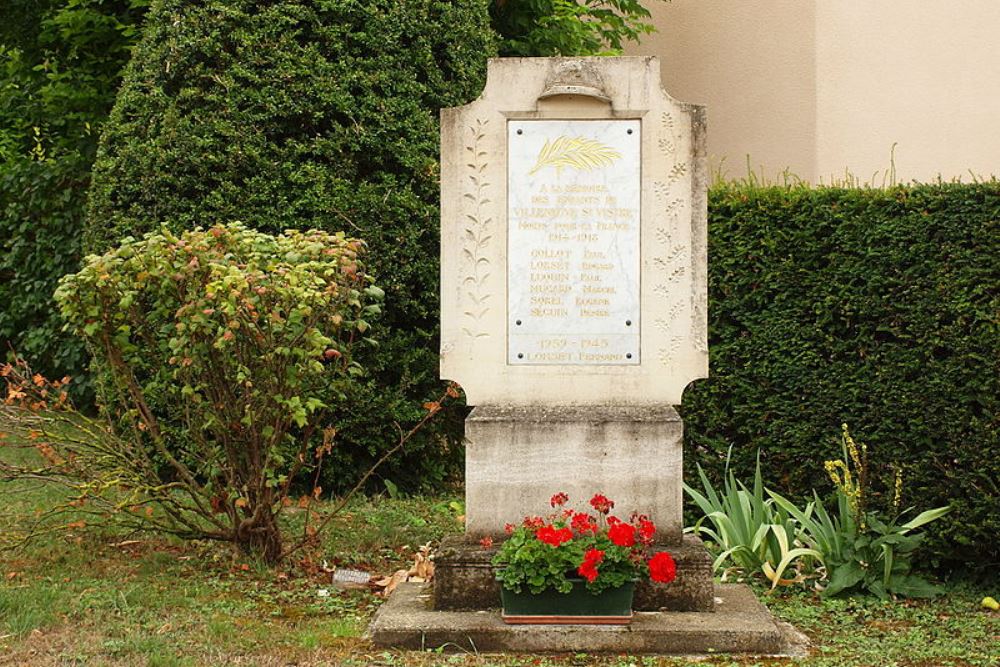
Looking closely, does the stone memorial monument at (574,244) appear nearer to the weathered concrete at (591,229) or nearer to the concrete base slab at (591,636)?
the weathered concrete at (591,229)

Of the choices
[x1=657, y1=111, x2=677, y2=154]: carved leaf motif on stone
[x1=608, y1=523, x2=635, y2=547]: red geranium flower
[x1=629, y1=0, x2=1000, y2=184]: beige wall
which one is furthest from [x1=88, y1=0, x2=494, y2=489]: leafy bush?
[x1=629, y1=0, x2=1000, y2=184]: beige wall

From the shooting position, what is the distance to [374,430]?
7.97 meters

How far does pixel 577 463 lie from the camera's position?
215 inches

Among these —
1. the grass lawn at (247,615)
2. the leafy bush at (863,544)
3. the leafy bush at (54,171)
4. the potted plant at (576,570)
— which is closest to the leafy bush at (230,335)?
the grass lawn at (247,615)

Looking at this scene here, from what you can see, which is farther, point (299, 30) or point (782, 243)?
point (299, 30)

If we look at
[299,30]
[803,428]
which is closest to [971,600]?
[803,428]

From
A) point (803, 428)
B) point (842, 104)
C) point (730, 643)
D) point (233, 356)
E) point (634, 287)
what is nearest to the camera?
point (730, 643)

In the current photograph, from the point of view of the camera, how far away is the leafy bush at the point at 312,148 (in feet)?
25.8

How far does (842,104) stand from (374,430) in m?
5.67

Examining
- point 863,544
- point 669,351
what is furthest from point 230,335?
point 863,544

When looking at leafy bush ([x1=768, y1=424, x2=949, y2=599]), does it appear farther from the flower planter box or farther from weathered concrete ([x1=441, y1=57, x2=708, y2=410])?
the flower planter box

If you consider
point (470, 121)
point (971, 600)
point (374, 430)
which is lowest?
point (971, 600)

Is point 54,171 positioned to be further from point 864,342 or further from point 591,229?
point 864,342

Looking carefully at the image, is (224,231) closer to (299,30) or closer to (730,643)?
(299,30)
